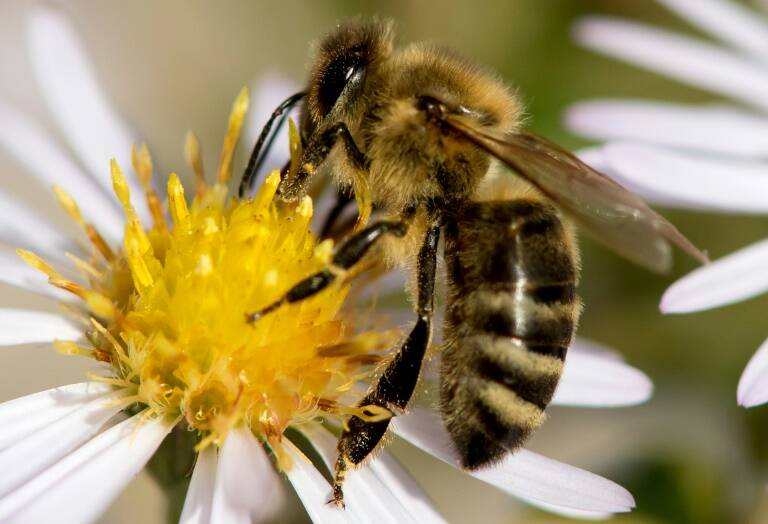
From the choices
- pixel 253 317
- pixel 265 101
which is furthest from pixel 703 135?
pixel 253 317

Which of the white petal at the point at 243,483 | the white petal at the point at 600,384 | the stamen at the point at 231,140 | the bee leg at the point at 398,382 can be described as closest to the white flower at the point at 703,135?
the white petal at the point at 600,384

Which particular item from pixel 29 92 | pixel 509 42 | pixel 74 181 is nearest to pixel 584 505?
pixel 74 181

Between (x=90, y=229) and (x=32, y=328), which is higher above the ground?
(x=90, y=229)

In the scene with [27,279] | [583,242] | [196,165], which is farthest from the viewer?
[583,242]

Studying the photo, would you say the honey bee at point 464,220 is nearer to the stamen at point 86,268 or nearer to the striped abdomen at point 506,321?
the striped abdomen at point 506,321

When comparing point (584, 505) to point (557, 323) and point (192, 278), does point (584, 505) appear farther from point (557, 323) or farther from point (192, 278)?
point (192, 278)

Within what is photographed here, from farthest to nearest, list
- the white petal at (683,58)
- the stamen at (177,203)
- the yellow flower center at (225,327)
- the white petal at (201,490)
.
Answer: the white petal at (683,58)
the stamen at (177,203)
the yellow flower center at (225,327)
the white petal at (201,490)

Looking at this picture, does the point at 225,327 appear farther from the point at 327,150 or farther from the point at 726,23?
the point at 726,23
